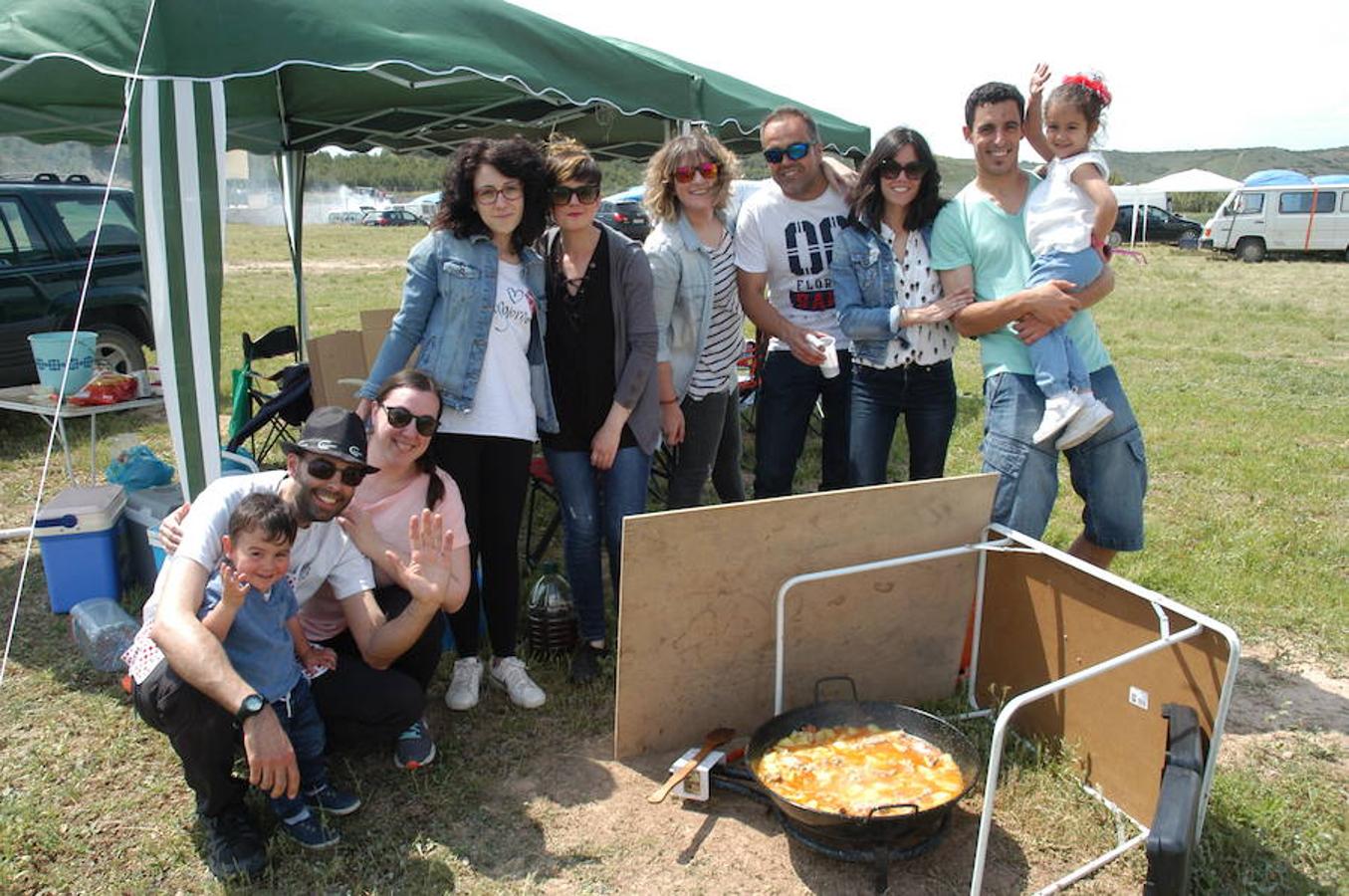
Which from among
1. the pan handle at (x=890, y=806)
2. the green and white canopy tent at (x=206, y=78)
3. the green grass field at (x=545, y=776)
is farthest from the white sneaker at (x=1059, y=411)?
the green and white canopy tent at (x=206, y=78)

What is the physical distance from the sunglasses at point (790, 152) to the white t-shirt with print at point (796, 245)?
0.15 meters

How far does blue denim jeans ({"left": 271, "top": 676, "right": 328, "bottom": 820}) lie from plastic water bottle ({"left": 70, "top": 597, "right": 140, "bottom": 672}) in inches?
51.1

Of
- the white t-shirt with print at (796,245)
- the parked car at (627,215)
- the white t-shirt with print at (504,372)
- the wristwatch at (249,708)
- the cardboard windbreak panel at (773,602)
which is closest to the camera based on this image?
the wristwatch at (249,708)

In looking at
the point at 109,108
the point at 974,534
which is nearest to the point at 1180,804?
the point at 974,534

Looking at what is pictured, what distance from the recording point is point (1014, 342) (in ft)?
9.45

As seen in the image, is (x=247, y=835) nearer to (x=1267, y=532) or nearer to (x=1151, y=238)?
(x=1267, y=532)

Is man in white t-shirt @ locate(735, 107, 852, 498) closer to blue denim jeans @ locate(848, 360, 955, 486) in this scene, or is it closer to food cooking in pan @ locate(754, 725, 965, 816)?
blue denim jeans @ locate(848, 360, 955, 486)

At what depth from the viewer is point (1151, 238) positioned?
28.4m

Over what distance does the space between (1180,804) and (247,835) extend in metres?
2.22

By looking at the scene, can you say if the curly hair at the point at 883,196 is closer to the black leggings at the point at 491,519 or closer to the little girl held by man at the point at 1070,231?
the little girl held by man at the point at 1070,231

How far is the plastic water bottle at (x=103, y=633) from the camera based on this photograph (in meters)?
3.49

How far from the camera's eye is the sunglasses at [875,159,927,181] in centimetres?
302

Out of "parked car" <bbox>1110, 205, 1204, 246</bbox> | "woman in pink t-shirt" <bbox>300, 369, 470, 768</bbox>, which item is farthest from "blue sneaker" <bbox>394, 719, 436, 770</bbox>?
"parked car" <bbox>1110, 205, 1204, 246</bbox>

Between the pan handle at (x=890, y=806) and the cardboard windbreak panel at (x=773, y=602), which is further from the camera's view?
the cardboard windbreak panel at (x=773, y=602)
